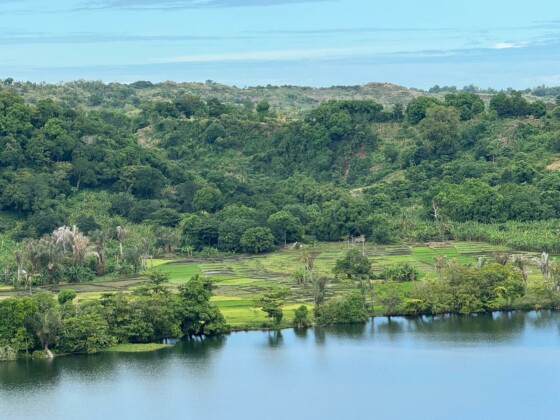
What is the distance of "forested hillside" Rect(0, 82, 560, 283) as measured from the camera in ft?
291

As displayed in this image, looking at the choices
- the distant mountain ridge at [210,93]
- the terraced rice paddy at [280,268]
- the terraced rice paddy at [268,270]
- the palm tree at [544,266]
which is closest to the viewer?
the terraced rice paddy at [280,268]

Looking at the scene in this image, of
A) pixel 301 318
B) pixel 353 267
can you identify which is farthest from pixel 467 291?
pixel 353 267

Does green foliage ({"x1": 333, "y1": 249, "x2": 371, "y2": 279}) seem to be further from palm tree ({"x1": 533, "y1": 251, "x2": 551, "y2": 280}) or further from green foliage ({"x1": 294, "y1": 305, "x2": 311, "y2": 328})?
palm tree ({"x1": 533, "y1": 251, "x2": 551, "y2": 280})

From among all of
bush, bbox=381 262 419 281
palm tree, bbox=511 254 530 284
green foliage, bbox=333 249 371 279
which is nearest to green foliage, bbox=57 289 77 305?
green foliage, bbox=333 249 371 279

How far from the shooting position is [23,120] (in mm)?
103125

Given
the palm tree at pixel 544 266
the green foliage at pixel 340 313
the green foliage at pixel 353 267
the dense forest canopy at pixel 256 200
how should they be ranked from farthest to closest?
the green foliage at pixel 353 267, the palm tree at pixel 544 266, the green foliage at pixel 340 313, the dense forest canopy at pixel 256 200

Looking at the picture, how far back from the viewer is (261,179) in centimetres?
11438

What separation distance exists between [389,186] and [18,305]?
2054 inches

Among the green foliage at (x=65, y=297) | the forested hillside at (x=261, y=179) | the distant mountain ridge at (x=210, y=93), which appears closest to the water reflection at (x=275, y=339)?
the green foliage at (x=65, y=297)

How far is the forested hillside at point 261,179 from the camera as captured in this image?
88625 mm

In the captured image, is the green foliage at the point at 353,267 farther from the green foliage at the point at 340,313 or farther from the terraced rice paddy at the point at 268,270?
the green foliage at the point at 340,313

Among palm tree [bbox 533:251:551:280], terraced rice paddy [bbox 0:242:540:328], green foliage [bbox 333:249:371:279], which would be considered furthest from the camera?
green foliage [bbox 333:249:371:279]

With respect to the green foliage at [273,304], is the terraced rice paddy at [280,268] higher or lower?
higher

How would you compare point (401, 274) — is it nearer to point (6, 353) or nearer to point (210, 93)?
point (6, 353)
